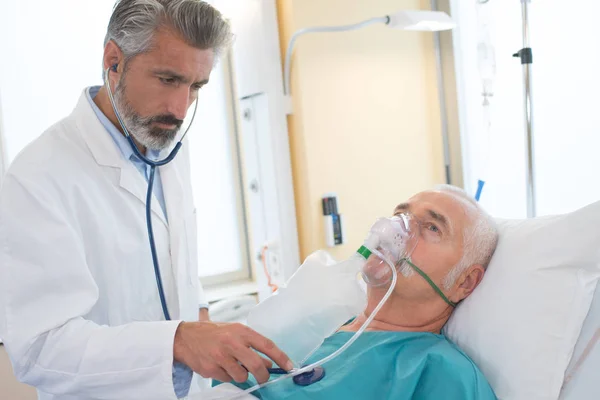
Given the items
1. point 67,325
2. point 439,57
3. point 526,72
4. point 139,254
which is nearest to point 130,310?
point 139,254

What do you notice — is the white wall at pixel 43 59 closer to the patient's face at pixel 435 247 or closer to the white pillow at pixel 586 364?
the patient's face at pixel 435 247

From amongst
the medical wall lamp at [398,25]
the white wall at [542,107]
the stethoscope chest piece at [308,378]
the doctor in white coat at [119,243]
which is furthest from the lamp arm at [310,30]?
the stethoscope chest piece at [308,378]

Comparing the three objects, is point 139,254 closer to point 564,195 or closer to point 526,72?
point 526,72

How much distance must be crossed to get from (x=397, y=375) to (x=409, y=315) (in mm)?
220

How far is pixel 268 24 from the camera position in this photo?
2426mm

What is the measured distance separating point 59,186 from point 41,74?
1.51 m

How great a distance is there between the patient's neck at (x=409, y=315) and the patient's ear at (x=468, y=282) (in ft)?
0.14

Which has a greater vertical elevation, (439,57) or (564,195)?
(439,57)

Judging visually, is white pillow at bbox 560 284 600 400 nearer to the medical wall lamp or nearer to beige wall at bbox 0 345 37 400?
the medical wall lamp

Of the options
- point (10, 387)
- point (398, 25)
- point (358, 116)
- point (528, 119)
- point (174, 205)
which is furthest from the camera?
point (358, 116)

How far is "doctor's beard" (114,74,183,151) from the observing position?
1313mm

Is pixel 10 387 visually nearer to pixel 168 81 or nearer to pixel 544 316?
pixel 168 81

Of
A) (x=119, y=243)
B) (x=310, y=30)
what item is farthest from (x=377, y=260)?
(x=310, y=30)

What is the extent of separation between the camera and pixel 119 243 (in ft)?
4.39
